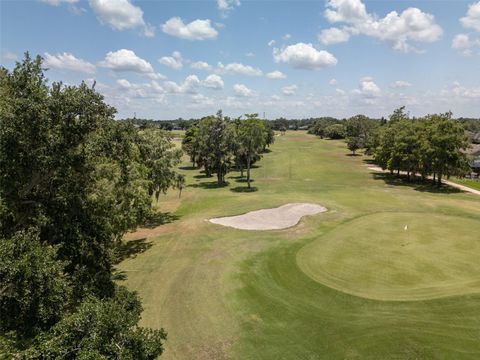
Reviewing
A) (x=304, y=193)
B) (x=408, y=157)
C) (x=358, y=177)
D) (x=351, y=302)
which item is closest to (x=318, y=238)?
(x=351, y=302)

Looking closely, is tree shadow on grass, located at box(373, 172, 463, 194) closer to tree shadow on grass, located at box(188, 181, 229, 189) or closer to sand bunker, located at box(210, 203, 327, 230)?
sand bunker, located at box(210, 203, 327, 230)

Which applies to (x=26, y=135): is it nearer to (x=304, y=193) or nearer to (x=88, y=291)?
(x=88, y=291)

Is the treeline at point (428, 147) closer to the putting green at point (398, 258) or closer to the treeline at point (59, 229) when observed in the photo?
the putting green at point (398, 258)

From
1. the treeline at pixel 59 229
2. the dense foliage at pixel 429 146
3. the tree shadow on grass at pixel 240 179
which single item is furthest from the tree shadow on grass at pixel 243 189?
the treeline at pixel 59 229

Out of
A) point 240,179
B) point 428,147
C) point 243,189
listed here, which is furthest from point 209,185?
point 428,147

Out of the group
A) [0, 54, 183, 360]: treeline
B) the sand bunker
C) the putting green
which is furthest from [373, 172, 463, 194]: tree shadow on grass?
[0, 54, 183, 360]: treeline

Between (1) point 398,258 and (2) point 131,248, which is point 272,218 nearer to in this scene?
(1) point 398,258
